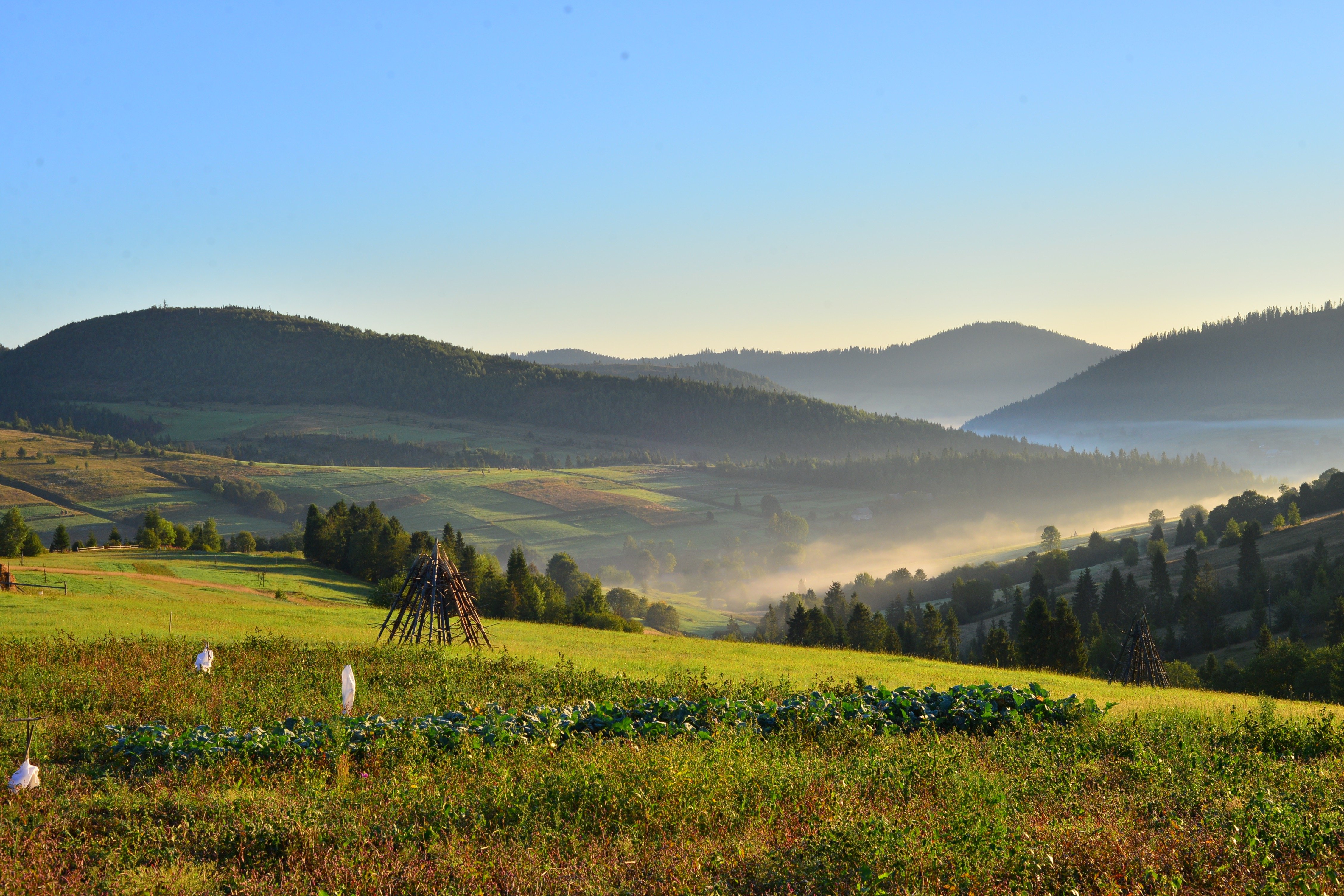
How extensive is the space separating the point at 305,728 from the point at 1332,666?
64656 mm

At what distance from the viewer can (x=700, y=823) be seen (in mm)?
10070

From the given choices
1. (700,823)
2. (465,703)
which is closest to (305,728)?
(465,703)

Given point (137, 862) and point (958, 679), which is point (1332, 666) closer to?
point (958, 679)

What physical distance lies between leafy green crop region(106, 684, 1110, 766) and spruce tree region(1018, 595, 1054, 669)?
5847 centimetres

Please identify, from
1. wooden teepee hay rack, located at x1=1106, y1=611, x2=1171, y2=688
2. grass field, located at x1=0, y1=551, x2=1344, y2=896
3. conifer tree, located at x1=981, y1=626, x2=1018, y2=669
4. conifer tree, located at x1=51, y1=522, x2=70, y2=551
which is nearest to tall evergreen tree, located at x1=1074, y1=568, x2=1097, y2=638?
conifer tree, located at x1=981, y1=626, x2=1018, y2=669

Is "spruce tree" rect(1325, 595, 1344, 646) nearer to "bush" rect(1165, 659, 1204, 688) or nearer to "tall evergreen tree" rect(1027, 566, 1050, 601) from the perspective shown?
"bush" rect(1165, 659, 1204, 688)

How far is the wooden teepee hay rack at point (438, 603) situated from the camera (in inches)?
1366

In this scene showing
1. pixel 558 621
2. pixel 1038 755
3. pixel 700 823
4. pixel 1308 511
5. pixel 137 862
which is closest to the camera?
pixel 137 862

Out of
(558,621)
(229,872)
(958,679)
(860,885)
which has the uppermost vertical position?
(860,885)

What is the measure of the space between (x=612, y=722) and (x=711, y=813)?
4.10 meters

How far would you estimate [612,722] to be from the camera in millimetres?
14062

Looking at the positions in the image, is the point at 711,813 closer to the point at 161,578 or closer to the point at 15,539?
the point at 161,578

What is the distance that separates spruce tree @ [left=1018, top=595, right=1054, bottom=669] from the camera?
70062 millimetres

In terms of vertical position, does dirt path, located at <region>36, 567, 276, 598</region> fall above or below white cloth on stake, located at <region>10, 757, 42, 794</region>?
below
